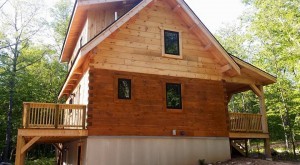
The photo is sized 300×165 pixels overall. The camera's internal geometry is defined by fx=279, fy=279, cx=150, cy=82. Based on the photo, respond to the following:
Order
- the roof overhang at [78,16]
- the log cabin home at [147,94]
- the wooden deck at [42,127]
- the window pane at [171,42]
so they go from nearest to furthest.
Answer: the wooden deck at [42,127]
the log cabin home at [147,94]
the roof overhang at [78,16]
the window pane at [171,42]

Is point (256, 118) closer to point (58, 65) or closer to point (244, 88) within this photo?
point (244, 88)

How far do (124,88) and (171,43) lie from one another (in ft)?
12.3

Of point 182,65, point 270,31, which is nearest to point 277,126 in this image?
point 270,31

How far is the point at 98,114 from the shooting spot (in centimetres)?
1214

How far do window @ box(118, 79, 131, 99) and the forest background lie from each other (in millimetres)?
12225

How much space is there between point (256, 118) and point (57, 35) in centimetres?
2684

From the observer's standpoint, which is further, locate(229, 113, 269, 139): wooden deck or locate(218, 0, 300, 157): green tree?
locate(218, 0, 300, 157): green tree

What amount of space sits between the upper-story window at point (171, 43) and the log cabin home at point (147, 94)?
54 mm

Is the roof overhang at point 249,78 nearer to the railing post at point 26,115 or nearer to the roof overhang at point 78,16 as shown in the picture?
the roof overhang at point 78,16

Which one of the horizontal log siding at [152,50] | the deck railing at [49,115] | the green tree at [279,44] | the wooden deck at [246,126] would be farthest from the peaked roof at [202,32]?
the green tree at [279,44]

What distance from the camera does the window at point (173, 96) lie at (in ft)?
45.9

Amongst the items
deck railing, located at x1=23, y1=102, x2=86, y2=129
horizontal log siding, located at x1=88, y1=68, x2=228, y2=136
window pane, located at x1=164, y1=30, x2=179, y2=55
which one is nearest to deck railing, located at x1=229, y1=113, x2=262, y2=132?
horizontal log siding, located at x1=88, y1=68, x2=228, y2=136

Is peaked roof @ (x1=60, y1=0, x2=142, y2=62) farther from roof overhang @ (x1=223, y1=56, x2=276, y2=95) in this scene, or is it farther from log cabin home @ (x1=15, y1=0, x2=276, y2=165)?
roof overhang @ (x1=223, y1=56, x2=276, y2=95)

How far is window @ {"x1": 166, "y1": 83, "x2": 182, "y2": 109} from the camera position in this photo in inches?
551
